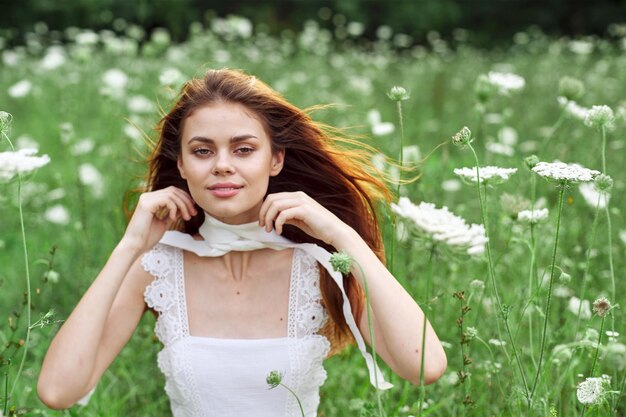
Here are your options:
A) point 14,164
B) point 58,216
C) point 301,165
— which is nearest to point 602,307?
point 301,165

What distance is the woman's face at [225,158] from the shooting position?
166 centimetres

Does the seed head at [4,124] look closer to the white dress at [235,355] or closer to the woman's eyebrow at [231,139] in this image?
the woman's eyebrow at [231,139]

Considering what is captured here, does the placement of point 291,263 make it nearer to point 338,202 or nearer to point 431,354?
point 338,202

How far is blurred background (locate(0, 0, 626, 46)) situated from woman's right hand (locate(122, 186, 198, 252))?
38.3ft

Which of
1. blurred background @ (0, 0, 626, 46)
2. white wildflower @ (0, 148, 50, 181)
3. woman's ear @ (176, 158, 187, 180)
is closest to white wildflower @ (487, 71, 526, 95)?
woman's ear @ (176, 158, 187, 180)

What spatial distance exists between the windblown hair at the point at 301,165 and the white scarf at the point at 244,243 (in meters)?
0.04

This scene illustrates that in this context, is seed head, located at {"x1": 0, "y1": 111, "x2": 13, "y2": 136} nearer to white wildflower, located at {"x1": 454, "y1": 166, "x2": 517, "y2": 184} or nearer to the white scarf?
the white scarf

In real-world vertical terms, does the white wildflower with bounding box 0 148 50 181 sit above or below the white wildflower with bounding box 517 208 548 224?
above

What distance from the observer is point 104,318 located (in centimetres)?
169

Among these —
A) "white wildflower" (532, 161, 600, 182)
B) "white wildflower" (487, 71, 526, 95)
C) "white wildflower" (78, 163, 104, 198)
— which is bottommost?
"white wildflower" (78, 163, 104, 198)

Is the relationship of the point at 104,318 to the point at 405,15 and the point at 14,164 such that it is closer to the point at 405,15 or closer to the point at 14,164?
the point at 14,164

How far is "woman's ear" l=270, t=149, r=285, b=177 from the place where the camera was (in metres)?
1.80

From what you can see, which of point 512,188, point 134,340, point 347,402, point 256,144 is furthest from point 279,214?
point 512,188

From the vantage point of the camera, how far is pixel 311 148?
1.86 m
